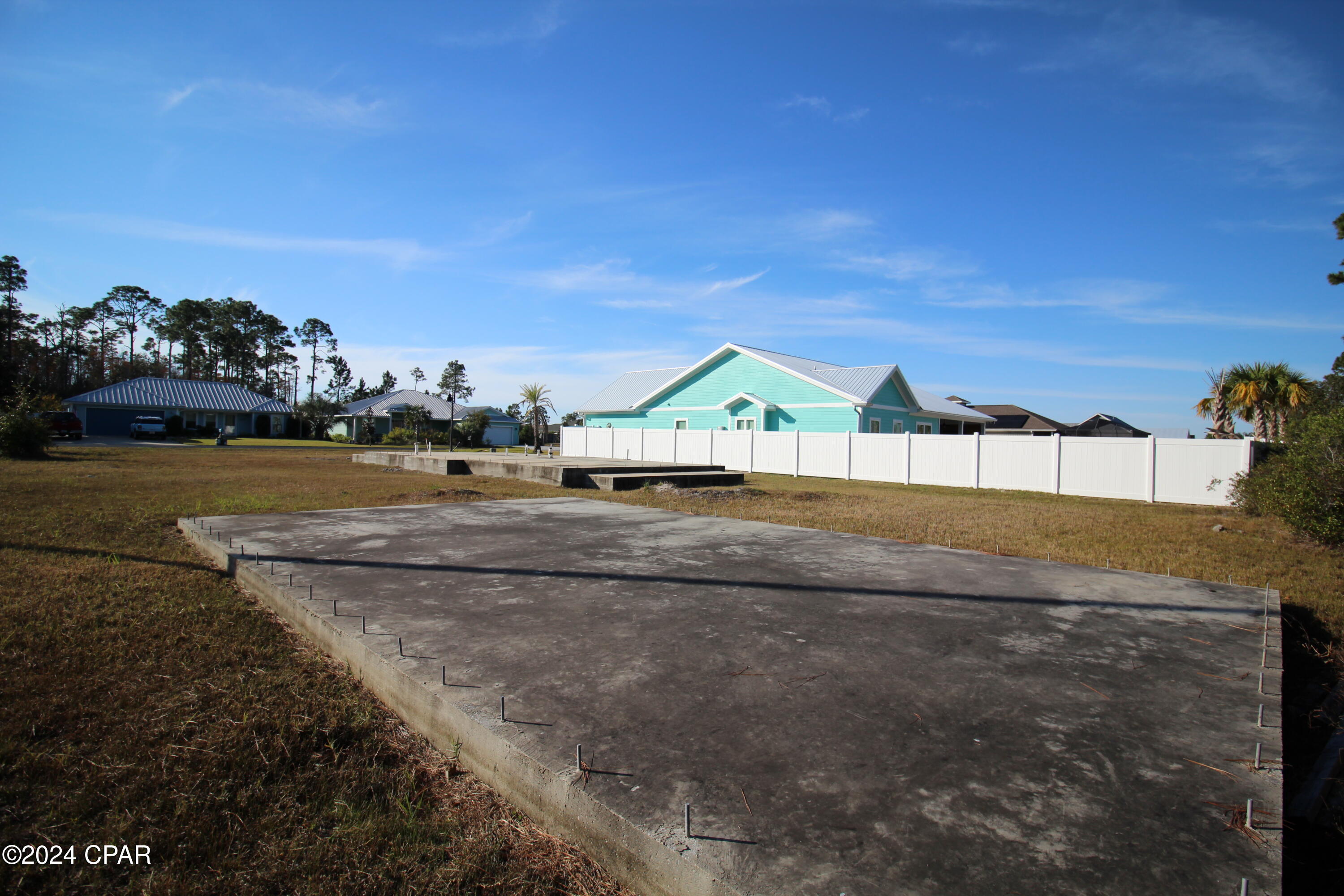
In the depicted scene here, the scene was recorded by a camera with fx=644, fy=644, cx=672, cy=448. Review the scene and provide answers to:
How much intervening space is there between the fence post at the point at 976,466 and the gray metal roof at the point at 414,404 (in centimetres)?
4451

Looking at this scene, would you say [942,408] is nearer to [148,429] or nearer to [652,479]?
[652,479]

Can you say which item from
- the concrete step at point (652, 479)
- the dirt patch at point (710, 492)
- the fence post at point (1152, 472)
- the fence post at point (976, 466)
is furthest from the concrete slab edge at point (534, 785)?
the fence post at point (976, 466)

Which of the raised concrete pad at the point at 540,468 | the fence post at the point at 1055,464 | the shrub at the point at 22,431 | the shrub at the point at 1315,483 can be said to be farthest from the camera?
the shrub at the point at 22,431

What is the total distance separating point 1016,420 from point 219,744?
50650 millimetres

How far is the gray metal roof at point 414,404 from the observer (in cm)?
5450

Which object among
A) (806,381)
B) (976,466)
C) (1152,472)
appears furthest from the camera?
(806,381)

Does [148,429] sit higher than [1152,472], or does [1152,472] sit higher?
[148,429]

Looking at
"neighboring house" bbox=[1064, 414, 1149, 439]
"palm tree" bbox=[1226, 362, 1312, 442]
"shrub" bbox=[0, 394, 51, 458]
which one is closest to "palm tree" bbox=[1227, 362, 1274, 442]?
"palm tree" bbox=[1226, 362, 1312, 442]

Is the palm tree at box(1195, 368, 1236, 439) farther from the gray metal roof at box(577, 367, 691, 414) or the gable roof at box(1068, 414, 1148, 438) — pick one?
the gray metal roof at box(577, 367, 691, 414)

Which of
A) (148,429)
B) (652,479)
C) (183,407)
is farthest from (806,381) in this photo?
(183,407)

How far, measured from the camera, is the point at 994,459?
1641 centimetres

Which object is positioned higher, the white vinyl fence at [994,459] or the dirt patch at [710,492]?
the white vinyl fence at [994,459]

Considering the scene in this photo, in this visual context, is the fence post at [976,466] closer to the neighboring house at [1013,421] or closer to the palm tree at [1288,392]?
the palm tree at [1288,392]

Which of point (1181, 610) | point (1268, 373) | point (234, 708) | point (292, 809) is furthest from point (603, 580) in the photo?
point (1268, 373)
